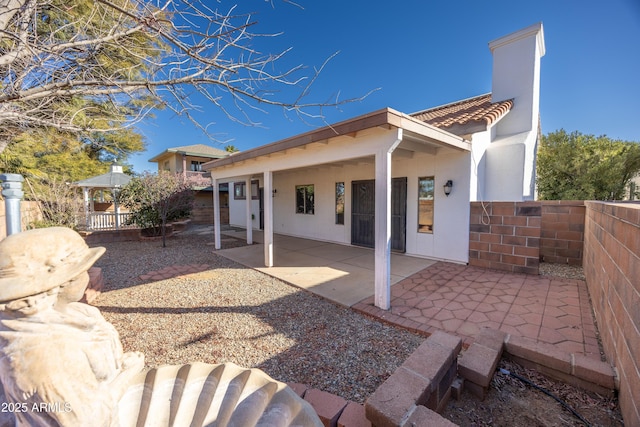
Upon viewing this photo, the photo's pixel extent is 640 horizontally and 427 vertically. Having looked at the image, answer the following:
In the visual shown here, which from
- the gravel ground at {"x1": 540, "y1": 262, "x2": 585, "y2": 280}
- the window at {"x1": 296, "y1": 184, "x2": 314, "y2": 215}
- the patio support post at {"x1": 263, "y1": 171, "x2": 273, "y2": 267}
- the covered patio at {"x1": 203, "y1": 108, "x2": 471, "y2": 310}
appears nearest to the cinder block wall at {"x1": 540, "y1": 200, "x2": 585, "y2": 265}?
the gravel ground at {"x1": 540, "y1": 262, "x2": 585, "y2": 280}

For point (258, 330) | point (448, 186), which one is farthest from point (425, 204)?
point (258, 330)

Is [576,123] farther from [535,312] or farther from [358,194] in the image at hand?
[535,312]

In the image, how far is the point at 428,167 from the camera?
6422mm

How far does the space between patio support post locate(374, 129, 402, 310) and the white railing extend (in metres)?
10.8

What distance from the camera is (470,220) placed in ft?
19.3

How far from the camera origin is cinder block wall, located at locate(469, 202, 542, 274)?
17.1 feet

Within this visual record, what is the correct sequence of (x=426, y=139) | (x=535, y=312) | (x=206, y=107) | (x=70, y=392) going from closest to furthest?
1. (x=70, y=392)
2. (x=206, y=107)
3. (x=535, y=312)
4. (x=426, y=139)

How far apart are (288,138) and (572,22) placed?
748 centimetres

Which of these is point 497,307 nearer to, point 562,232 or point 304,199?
point 562,232

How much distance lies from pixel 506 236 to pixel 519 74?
191 inches

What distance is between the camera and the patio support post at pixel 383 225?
12.2 feet

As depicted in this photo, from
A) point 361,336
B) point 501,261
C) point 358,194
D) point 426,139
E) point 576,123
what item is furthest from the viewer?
point 576,123

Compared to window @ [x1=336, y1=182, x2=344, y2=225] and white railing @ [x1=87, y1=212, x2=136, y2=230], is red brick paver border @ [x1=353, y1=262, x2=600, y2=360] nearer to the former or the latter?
window @ [x1=336, y1=182, x2=344, y2=225]

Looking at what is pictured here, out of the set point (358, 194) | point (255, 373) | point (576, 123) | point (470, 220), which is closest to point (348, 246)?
point (358, 194)
